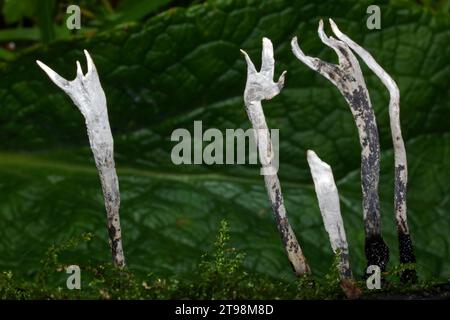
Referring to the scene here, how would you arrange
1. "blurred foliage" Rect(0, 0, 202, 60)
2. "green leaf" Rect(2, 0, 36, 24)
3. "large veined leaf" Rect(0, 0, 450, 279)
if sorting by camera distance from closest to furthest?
"large veined leaf" Rect(0, 0, 450, 279), "blurred foliage" Rect(0, 0, 202, 60), "green leaf" Rect(2, 0, 36, 24)

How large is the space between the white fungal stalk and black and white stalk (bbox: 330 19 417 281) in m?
0.07

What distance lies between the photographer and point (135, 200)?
1374 millimetres

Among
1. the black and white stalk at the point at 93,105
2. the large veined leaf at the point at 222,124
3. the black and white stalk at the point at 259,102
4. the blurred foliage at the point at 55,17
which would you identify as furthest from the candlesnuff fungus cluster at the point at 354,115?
the blurred foliage at the point at 55,17

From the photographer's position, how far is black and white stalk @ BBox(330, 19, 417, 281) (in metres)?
0.94

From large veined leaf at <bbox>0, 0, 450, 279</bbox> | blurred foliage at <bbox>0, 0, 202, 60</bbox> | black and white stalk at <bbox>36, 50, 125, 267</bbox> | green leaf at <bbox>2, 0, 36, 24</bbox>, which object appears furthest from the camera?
green leaf at <bbox>2, 0, 36, 24</bbox>

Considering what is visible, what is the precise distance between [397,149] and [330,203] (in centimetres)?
10

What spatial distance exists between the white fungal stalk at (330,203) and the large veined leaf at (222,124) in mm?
351

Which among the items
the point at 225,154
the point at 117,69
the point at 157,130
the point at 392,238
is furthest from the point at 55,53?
the point at 392,238

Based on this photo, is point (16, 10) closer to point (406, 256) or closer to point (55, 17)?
point (55, 17)

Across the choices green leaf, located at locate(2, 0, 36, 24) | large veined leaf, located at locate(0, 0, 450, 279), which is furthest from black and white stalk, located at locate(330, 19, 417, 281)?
green leaf, located at locate(2, 0, 36, 24)

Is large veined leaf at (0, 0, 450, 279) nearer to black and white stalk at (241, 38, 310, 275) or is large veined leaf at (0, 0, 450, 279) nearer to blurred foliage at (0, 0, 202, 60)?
blurred foliage at (0, 0, 202, 60)

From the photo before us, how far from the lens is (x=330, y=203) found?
0.95 m

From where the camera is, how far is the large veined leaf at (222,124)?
1363 millimetres
